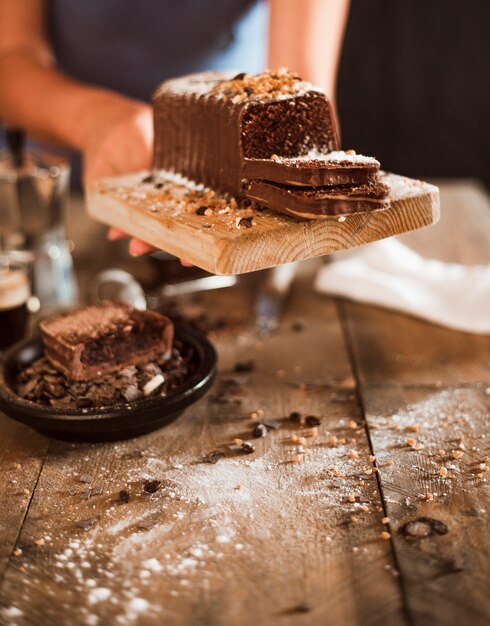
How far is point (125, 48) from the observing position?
283 cm

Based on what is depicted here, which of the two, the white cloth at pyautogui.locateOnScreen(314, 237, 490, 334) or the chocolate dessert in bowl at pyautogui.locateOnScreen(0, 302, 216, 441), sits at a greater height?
the chocolate dessert in bowl at pyautogui.locateOnScreen(0, 302, 216, 441)

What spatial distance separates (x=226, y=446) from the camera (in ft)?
5.22

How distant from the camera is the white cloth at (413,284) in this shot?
216 cm

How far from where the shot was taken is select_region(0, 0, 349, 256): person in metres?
2.48

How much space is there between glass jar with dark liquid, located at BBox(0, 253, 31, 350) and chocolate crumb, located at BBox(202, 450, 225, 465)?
71 centimetres

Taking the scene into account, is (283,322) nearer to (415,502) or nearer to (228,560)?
(415,502)

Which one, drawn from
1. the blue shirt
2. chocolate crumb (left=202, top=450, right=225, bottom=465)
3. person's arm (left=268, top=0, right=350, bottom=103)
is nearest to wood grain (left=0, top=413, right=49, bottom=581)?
chocolate crumb (left=202, top=450, right=225, bottom=465)

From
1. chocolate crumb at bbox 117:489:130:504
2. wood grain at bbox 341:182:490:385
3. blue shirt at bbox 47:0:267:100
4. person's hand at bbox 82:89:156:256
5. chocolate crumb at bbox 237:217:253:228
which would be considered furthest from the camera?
blue shirt at bbox 47:0:267:100

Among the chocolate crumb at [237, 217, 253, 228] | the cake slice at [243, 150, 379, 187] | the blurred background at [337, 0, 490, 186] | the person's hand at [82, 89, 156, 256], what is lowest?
the blurred background at [337, 0, 490, 186]

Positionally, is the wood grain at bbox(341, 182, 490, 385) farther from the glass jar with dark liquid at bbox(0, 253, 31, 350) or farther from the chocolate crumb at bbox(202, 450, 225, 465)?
the glass jar with dark liquid at bbox(0, 253, 31, 350)

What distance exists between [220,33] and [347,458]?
6.01 ft

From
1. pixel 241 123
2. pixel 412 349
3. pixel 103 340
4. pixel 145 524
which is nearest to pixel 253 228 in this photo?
pixel 241 123

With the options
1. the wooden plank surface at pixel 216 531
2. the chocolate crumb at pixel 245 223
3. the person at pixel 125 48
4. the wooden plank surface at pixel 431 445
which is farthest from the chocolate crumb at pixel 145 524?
the person at pixel 125 48

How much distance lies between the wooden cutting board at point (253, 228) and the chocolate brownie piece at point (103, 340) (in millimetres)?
169
